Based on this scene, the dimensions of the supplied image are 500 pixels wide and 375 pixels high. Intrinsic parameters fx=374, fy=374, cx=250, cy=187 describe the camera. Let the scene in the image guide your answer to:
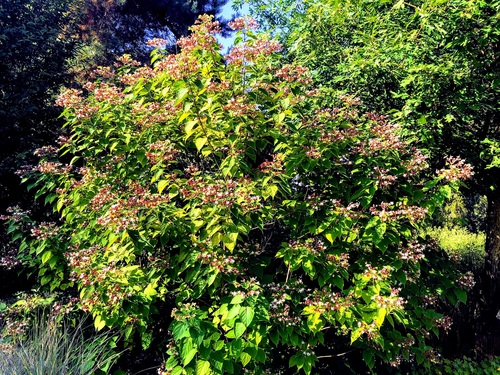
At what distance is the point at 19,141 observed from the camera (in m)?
4.95

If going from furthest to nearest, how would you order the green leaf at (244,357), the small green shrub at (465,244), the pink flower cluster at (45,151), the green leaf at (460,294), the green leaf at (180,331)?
the small green shrub at (465,244) < the pink flower cluster at (45,151) < the green leaf at (460,294) < the green leaf at (244,357) < the green leaf at (180,331)

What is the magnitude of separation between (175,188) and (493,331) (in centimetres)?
446

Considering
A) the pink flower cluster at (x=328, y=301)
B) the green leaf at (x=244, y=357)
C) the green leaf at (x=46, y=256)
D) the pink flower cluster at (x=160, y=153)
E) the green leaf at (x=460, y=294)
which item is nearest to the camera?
the green leaf at (x=244, y=357)

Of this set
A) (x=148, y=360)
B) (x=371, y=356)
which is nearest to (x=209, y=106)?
(x=371, y=356)

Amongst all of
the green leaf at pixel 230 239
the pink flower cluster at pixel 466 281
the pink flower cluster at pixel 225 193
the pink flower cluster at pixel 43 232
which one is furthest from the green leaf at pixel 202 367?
the pink flower cluster at pixel 466 281

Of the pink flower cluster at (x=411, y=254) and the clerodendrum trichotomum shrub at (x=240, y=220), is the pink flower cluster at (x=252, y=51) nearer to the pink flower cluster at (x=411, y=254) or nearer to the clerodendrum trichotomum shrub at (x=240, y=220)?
the clerodendrum trichotomum shrub at (x=240, y=220)

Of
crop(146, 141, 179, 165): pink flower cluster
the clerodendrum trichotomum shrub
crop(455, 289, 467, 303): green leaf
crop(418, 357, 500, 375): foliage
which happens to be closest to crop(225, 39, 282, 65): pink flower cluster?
the clerodendrum trichotomum shrub

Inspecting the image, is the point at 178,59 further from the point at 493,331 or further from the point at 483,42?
the point at 493,331

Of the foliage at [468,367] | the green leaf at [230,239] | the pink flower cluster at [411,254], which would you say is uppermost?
the green leaf at [230,239]

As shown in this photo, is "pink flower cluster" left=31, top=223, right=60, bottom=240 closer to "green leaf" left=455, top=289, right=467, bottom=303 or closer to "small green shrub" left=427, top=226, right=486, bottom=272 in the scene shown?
"green leaf" left=455, top=289, right=467, bottom=303

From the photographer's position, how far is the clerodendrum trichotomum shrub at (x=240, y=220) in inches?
91.9

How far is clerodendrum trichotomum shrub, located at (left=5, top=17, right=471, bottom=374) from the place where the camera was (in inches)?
91.9

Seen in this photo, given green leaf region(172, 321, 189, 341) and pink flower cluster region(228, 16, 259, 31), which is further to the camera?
pink flower cluster region(228, 16, 259, 31)

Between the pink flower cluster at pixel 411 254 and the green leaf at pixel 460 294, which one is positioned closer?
the pink flower cluster at pixel 411 254
